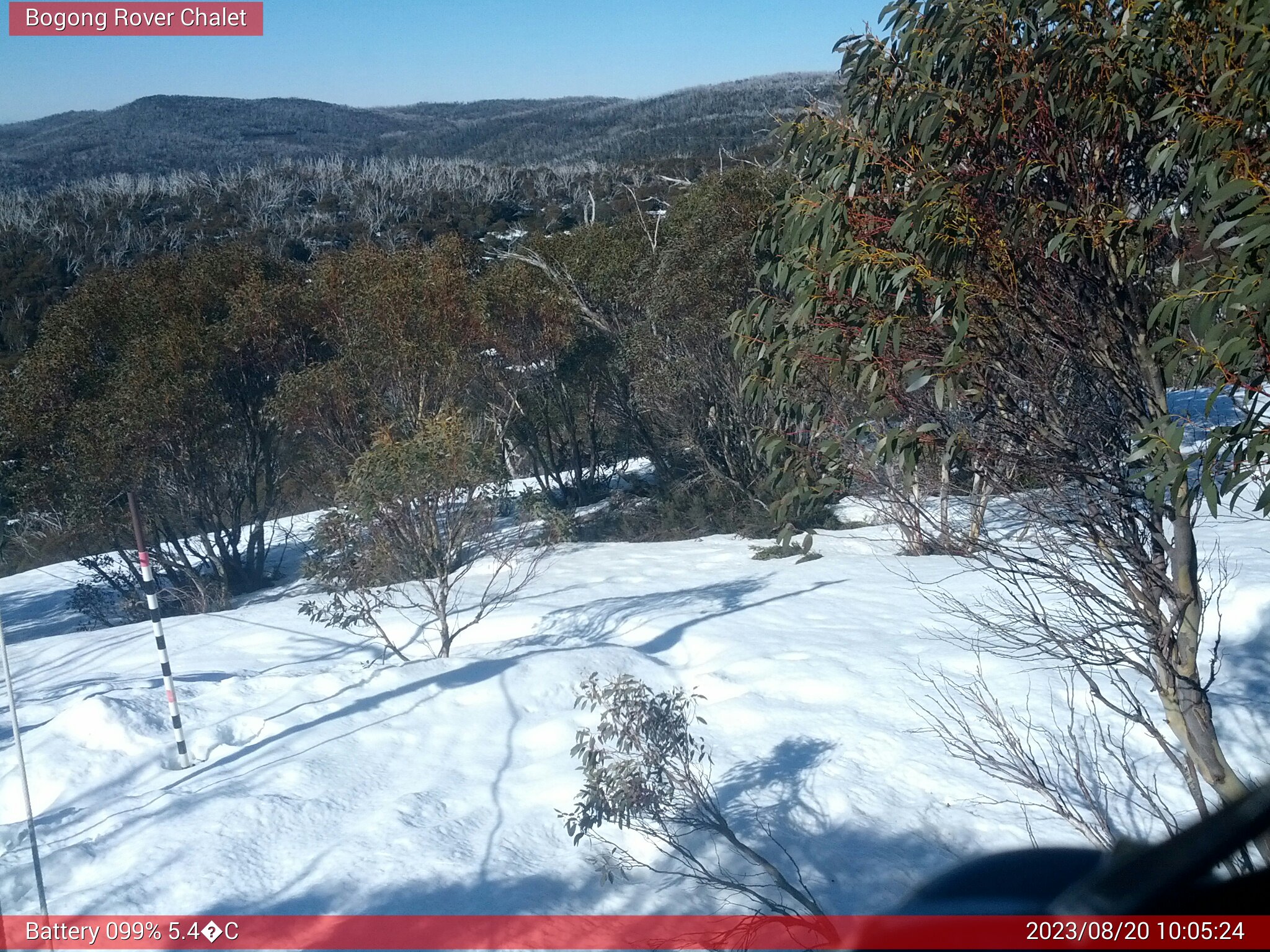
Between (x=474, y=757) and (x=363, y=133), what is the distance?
60403 mm

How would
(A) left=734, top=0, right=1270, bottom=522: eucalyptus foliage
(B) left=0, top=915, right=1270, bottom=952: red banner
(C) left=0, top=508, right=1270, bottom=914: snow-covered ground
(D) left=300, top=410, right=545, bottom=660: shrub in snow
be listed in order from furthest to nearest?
(D) left=300, top=410, right=545, bottom=660: shrub in snow < (C) left=0, top=508, right=1270, bottom=914: snow-covered ground < (B) left=0, top=915, right=1270, bottom=952: red banner < (A) left=734, top=0, right=1270, bottom=522: eucalyptus foliage

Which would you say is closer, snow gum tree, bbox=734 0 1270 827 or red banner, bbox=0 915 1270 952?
snow gum tree, bbox=734 0 1270 827

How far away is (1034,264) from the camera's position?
3.75 meters

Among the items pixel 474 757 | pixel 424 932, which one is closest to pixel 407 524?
pixel 474 757

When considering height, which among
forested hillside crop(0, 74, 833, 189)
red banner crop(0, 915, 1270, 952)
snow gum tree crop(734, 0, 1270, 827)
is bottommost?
red banner crop(0, 915, 1270, 952)

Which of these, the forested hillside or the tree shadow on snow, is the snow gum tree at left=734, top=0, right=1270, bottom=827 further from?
the forested hillside

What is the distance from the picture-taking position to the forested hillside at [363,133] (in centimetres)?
4188

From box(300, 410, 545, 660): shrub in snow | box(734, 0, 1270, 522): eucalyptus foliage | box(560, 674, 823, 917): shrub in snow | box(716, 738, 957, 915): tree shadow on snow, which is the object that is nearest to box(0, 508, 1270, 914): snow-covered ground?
box(716, 738, 957, 915): tree shadow on snow

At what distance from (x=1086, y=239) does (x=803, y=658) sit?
4.60m

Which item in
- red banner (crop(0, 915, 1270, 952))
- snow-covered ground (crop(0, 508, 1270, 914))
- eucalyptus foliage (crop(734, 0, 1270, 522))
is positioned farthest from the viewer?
snow-covered ground (crop(0, 508, 1270, 914))

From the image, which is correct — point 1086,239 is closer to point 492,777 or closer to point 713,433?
point 492,777

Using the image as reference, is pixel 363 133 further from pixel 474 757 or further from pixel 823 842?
pixel 823 842

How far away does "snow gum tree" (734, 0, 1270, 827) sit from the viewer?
3.27 meters

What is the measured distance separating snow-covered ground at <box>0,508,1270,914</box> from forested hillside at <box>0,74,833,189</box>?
90.3 feet
